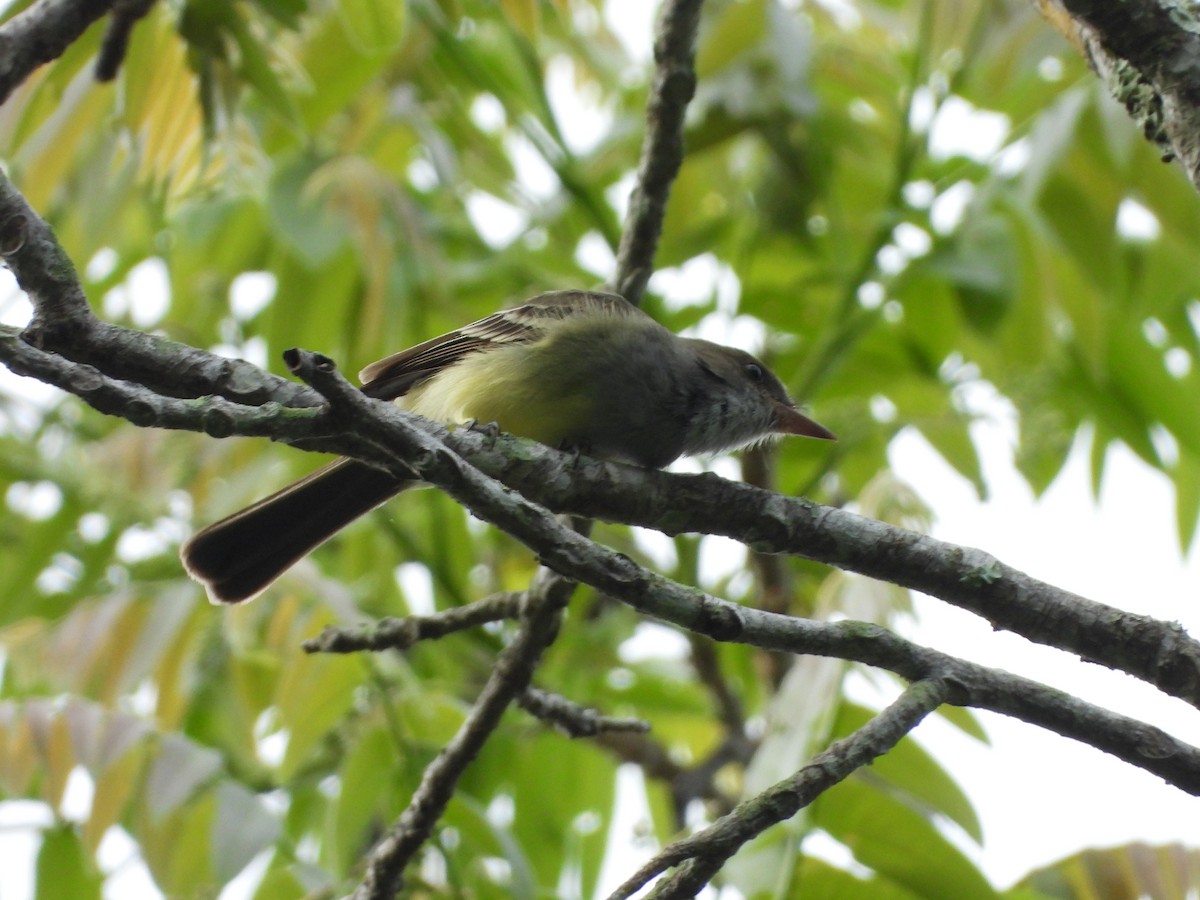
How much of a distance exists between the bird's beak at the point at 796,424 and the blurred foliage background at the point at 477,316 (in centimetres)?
19

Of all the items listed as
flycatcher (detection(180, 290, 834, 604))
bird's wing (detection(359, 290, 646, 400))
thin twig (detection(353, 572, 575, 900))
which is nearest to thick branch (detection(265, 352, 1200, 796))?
thin twig (detection(353, 572, 575, 900))

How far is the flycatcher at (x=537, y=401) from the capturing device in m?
3.70

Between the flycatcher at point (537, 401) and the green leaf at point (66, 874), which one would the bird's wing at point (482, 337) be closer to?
the flycatcher at point (537, 401)

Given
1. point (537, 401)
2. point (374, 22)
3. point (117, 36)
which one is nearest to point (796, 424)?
point (537, 401)

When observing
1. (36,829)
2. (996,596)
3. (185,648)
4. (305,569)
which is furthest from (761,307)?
(36,829)

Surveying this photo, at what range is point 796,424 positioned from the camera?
4559 mm

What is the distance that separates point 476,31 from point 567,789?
3.81m

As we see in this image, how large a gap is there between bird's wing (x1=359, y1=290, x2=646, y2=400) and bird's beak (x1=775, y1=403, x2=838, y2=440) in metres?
0.72

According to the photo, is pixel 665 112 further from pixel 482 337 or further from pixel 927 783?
pixel 927 783

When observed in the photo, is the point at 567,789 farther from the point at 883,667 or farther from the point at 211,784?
the point at 883,667

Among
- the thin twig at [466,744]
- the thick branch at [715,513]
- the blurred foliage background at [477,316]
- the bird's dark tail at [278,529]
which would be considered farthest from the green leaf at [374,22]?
the thin twig at [466,744]

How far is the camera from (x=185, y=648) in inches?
165

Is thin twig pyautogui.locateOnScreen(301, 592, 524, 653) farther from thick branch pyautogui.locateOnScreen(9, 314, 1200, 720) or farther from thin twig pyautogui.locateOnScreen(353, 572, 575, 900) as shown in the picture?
thick branch pyautogui.locateOnScreen(9, 314, 1200, 720)

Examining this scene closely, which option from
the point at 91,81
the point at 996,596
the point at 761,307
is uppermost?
the point at 761,307
